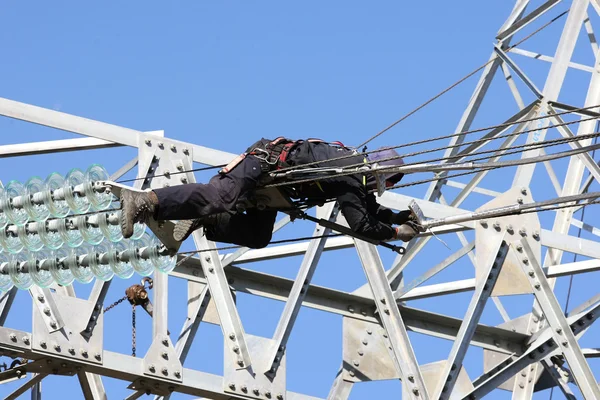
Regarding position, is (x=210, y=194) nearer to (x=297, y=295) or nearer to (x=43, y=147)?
(x=297, y=295)

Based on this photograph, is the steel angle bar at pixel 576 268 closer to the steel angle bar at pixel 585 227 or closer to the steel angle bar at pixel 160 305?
the steel angle bar at pixel 585 227

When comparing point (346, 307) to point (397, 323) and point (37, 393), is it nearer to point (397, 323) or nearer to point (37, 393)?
point (397, 323)

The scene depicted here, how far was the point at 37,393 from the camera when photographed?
67.5ft

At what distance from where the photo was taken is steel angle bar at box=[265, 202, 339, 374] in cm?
1800

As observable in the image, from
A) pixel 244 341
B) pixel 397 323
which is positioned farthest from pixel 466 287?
pixel 244 341

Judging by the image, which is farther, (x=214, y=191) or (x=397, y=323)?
(x=397, y=323)

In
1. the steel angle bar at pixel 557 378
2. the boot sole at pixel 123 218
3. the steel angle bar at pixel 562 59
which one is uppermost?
the steel angle bar at pixel 562 59

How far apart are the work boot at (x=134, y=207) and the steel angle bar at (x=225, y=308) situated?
2698 mm

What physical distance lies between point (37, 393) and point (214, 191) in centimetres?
631

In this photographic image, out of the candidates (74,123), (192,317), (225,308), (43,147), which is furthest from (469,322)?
(43,147)

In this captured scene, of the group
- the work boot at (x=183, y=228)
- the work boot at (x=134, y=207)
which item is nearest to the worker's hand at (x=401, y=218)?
the work boot at (x=183, y=228)

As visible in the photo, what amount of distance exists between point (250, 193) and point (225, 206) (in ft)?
2.21

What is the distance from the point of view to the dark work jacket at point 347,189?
15.9m

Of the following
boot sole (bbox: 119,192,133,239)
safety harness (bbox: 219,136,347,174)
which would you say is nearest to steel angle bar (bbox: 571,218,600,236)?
safety harness (bbox: 219,136,347,174)
